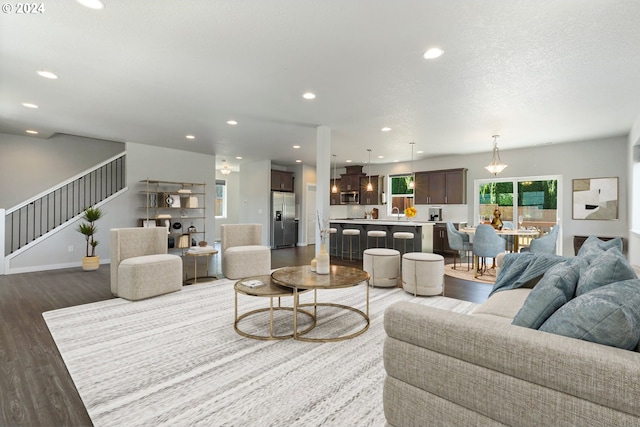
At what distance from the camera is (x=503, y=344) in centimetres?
121

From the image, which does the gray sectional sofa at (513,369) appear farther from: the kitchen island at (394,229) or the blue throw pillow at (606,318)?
the kitchen island at (394,229)

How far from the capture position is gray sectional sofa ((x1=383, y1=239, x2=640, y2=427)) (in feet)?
3.41

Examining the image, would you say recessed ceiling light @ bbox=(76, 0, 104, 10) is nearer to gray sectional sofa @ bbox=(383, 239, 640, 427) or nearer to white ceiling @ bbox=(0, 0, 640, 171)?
white ceiling @ bbox=(0, 0, 640, 171)

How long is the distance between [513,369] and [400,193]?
29.2 feet

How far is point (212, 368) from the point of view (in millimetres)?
2305

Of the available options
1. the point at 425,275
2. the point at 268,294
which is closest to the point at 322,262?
the point at 268,294

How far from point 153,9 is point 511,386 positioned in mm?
3147

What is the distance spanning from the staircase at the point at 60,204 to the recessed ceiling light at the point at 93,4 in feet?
17.1

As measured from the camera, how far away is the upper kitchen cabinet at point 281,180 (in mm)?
9688

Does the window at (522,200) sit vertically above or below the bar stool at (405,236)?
above

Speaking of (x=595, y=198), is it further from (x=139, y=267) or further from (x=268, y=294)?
(x=139, y=267)

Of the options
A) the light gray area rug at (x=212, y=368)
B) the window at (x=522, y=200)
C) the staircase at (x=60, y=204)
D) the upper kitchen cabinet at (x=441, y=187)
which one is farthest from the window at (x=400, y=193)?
the staircase at (x=60, y=204)

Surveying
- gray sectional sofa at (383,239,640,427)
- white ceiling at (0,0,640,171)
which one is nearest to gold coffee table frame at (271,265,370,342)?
gray sectional sofa at (383,239,640,427)

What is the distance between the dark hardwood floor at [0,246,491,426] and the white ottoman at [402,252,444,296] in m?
0.32
